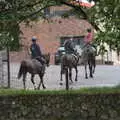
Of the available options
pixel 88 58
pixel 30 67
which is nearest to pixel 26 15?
pixel 30 67

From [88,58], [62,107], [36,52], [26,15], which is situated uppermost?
[26,15]

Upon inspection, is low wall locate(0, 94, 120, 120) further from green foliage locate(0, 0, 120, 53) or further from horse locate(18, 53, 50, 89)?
horse locate(18, 53, 50, 89)

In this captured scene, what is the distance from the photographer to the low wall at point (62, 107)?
14969 millimetres

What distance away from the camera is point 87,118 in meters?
15.0

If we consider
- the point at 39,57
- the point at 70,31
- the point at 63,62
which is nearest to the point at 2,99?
the point at 39,57

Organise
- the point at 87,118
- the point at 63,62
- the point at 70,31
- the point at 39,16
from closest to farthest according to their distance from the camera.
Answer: the point at 87,118 < the point at 39,16 < the point at 63,62 < the point at 70,31

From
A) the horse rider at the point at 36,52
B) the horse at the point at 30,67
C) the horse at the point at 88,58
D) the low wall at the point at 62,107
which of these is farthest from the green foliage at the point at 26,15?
the horse at the point at 88,58

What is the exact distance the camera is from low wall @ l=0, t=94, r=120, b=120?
1497 centimetres

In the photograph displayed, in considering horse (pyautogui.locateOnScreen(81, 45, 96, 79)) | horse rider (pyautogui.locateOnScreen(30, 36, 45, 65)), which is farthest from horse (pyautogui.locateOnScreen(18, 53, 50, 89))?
horse (pyautogui.locateOnScreen(81, 45, 96, 79))

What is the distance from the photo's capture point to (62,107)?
1510 cm

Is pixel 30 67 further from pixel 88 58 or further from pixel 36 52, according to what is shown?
pixel 88 58

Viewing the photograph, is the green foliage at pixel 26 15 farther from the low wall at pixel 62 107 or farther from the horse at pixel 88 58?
the horse at pixel 88 58

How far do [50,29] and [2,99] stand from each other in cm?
3111

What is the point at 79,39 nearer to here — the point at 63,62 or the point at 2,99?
the point at 63,62
